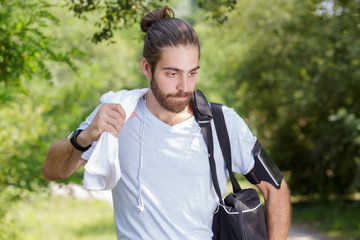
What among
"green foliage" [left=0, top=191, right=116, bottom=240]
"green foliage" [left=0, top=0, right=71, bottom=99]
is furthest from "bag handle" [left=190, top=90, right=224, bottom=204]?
"green foliage" [left=0, top=191, right=116, bottom=240]

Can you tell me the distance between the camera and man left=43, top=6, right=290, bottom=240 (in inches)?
97.6

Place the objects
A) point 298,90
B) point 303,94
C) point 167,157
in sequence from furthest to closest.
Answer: point 298,90 < point 303,94 < point 167,157

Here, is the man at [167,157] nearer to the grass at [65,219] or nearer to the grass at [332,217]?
the grass at [65,219]

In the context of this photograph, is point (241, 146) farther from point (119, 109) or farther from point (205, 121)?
point (119, 109)

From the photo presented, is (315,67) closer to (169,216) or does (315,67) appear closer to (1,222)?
(1,222)

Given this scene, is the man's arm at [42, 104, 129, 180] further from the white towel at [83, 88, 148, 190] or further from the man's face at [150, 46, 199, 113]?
the man's face at [150, 46, 199, 113]

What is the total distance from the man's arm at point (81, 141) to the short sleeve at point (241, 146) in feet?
1.97

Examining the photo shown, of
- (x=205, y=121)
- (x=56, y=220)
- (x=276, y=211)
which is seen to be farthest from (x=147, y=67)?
(x=56, y=220)

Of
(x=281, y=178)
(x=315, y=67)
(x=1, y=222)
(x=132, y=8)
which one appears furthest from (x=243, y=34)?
(x=281, y=178)

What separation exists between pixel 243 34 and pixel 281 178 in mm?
14071

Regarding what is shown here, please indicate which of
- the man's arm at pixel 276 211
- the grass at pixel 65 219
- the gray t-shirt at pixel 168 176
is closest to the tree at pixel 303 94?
the grass at pixel 65 219

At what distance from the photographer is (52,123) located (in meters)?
7.77

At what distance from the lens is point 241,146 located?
102 inches

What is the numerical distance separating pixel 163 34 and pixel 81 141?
72 centimetres
